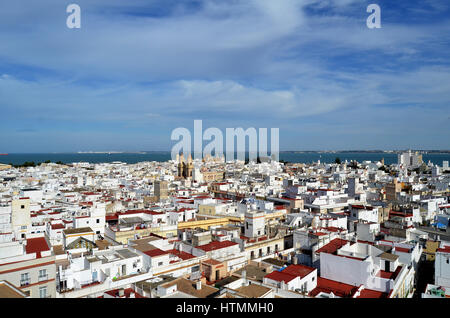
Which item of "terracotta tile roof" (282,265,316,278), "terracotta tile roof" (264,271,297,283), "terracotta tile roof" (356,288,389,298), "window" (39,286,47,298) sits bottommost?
"terracotta tile roof" (356,288,389,298)

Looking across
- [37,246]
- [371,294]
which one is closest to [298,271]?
[371,294]

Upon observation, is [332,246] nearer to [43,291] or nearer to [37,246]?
[43,291]

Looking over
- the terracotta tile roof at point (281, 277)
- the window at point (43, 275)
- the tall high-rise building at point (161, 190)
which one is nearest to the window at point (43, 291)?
the window at point (43, 275)

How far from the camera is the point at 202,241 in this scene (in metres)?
17.8

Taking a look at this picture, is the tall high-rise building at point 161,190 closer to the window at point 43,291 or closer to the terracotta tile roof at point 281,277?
the window at point 43,291

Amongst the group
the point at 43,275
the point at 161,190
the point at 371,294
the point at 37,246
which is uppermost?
the point at 37,246

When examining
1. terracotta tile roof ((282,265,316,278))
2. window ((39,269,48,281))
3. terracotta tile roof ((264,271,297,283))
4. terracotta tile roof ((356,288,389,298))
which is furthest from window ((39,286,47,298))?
terracotta tile roof ((356,288,389,298))

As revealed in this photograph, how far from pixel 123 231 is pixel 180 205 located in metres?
10.1

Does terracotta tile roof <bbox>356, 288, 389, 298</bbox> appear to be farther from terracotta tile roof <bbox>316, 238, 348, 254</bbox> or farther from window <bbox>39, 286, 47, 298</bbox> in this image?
window <bbox>39, 286, 47, 298</bbox>
